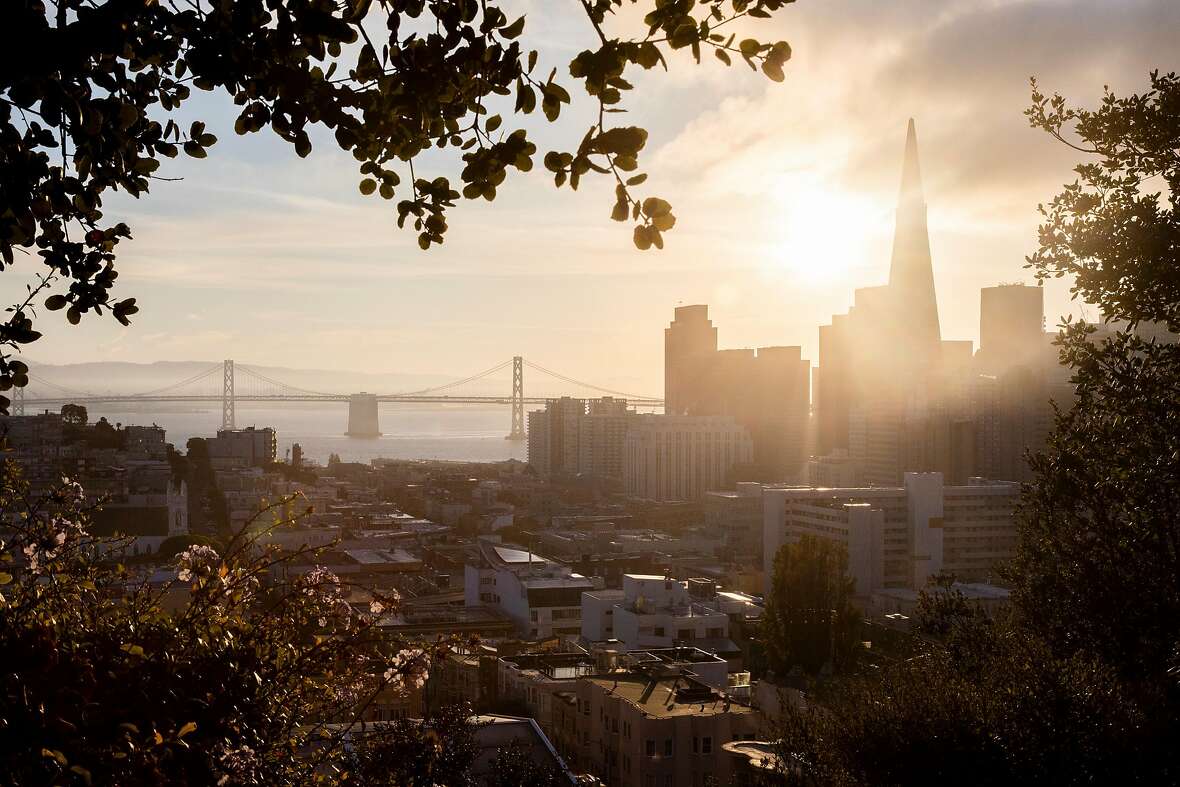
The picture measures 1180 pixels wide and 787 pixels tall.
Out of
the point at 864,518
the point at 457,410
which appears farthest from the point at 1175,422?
the point at 457,410

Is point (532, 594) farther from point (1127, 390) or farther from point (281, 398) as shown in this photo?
point (281, 398)

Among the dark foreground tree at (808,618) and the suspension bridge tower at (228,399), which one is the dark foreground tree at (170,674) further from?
the suspension bridge tower at (228,399)

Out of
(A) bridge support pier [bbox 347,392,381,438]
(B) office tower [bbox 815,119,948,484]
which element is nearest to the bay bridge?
(A) bridge support pier [bbox 347,392,381,438]

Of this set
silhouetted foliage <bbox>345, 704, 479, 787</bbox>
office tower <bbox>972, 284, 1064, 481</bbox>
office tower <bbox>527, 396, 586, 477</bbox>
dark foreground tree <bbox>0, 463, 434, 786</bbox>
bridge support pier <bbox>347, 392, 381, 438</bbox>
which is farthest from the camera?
bridge support pier <bbox>347, 392, 381, 438</bbox>

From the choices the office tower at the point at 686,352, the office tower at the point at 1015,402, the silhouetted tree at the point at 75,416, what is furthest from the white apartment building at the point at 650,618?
the office tower at the point at 686,352

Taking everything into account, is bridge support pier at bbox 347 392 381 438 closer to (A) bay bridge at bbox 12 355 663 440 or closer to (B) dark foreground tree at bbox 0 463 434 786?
(A) bay bridge at bbox 12 355 663 440

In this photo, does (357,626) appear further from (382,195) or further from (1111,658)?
(1111,658)

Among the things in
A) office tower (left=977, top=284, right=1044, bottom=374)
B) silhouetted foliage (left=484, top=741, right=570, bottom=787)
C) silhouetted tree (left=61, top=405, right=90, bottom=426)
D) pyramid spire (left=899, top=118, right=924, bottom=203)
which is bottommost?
silhouetted foliage (left=484, top=741, right=570, bottom=787)

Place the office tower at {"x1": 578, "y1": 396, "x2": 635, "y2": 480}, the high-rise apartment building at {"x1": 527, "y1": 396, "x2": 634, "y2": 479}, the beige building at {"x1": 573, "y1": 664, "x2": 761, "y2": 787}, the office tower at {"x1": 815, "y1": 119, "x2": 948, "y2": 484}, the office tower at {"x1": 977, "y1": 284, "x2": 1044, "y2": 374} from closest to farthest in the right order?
the beige building at {"x1": 573, "y1": 664, "x2": 761, "y2": 787}
the office tower at {"x1": 815, "y1": 119, "x2": 948, "y2": 484}
the office tower at {"x1": 977, "y1": 284, "x2": 1044, "y2": 374}
the office tower at {"x1": 578, "y1": 396, "x2": 635, "y2": 480}
the high-rise apartment building at {"x1": 527, "y1": 396, "x2": 634, "y2": 479}
